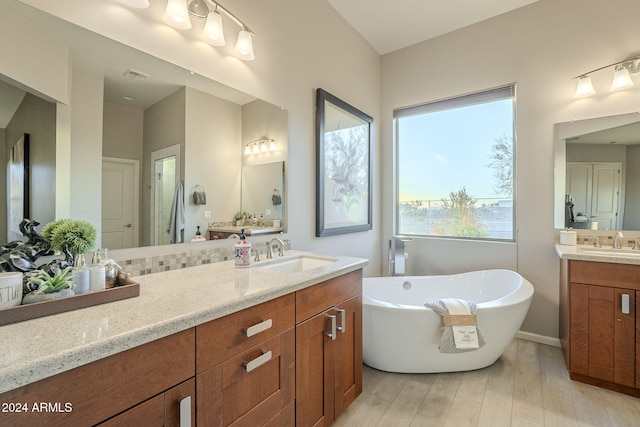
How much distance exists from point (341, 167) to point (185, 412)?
87.1 inches

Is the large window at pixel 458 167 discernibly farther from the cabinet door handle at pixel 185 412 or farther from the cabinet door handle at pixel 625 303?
the cabinet door handle at pixel 185 412

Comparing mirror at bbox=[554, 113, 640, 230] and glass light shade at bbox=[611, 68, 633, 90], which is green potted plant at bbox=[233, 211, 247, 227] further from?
glass light shade at bbox=[611, 68, 633, 90]

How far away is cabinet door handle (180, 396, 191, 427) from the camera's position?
0.82 m

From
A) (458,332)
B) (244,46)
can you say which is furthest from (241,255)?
(458,332)

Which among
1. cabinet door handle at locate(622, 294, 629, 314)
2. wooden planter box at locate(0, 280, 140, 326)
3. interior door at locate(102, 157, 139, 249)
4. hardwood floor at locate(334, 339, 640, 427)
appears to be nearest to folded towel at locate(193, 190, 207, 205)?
interior door at locate(102, 157, 139, 249)

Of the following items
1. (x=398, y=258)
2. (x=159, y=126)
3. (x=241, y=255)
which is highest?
(x=159, y=126)

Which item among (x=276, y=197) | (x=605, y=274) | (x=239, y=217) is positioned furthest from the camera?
(x=276, y=197)

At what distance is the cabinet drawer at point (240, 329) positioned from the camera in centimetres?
90

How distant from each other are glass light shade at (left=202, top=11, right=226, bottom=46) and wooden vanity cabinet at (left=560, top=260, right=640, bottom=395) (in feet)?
8.74

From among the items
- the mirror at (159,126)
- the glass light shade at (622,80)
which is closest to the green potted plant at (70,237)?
the mirror at (159,126)

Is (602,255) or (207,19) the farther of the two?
(602,255)

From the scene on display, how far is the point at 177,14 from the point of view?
139 cm

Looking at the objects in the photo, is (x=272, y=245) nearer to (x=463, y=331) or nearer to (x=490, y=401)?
(x=463, y=331)

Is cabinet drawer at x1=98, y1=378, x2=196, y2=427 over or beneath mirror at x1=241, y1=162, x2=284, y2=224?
beneath
